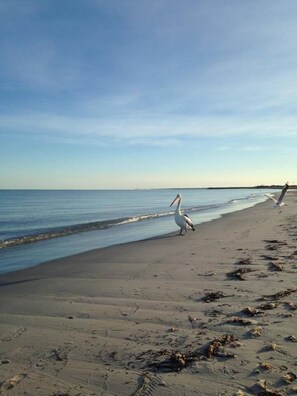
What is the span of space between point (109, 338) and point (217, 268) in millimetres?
4332

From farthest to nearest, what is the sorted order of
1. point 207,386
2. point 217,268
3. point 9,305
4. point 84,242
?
point 84,242, point 217,268, point 9,305, point 207,386

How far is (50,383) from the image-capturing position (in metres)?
3.57

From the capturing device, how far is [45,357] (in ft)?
13.5

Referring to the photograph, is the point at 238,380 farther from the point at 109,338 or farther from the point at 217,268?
the point at 217,268

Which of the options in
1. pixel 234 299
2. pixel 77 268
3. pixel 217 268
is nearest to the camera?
pixel 234 299

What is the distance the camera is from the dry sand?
3533 mm

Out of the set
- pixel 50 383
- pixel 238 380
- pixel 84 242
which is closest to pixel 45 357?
pixel 50 383

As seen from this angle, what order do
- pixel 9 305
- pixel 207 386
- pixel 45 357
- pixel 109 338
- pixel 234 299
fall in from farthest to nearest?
pixel 9 305 < pixel 234 299 < pixel 109 338 < pixel 45 357 < pixel 207 386

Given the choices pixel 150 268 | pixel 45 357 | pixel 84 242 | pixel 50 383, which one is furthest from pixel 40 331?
pixel 84 242

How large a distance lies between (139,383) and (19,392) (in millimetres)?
1130

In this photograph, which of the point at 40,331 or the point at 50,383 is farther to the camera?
the point at 40,331

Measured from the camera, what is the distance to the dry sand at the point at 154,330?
11.6ft

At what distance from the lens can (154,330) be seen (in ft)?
15.6

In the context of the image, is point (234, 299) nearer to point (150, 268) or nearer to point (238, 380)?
point (238, 380)
